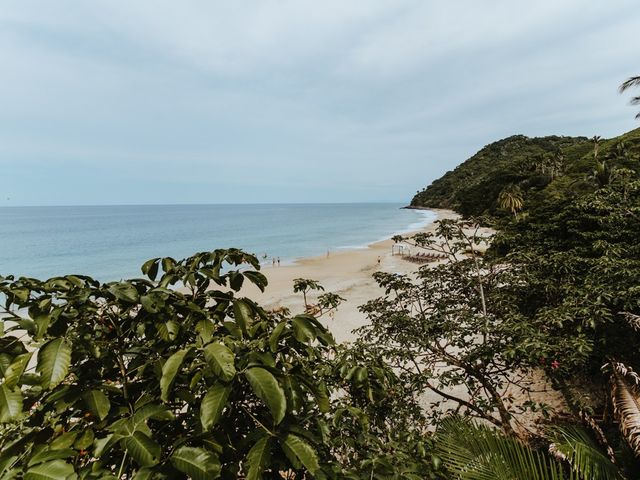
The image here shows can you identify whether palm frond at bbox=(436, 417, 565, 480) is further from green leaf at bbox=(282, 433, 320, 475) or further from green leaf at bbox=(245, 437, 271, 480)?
green leaf at bbox=(245, 437, 271, 480)

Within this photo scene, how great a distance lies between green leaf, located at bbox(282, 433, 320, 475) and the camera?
1.38m

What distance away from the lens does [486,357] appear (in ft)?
12.5

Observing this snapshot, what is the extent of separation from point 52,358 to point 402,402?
3.01 m

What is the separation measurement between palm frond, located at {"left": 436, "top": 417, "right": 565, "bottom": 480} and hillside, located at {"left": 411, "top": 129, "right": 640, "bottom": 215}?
2871 centimetres

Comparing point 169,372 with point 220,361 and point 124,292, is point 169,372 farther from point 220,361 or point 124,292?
point 124,292

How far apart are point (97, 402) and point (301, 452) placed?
906mm

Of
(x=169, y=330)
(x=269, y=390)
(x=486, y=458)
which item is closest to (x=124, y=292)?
(x=169, y=330)

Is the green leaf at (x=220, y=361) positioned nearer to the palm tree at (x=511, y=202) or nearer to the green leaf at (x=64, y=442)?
the green leaf at (x=64, y=442)

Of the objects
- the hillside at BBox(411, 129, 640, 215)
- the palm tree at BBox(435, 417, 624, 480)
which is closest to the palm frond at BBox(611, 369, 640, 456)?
the palm tree at BBox(435, 417, 624, 480)

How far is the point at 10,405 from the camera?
4.14ft

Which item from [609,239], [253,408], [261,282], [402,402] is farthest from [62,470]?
[609,239]

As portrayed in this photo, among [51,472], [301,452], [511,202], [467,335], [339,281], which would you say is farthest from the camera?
[511,202]

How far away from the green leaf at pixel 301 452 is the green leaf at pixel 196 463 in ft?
0.99

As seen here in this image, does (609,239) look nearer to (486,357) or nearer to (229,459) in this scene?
(486,357)
